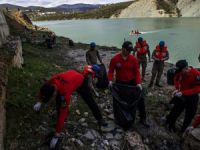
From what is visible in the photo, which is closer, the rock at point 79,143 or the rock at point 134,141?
the rock at point 79,143

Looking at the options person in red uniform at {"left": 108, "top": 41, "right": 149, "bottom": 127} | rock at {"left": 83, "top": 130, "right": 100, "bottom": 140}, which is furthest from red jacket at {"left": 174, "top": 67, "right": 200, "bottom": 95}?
rock at {"left": 83, "top": 130, "right": 100, "bottom": 140}

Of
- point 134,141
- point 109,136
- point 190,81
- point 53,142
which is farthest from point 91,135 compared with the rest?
point 190,81

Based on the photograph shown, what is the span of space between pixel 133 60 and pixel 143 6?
136 metres

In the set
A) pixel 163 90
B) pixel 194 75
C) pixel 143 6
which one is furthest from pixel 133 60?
pixel 143 6

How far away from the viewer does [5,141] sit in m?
5.75

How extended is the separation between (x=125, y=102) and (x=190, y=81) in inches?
60.1

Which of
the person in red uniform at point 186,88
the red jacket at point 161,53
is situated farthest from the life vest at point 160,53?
the person in red uniform at point 186,88

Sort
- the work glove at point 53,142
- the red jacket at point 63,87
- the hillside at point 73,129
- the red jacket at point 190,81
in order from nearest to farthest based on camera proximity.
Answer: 1. the red jacket at point 63,87
2. the work glove at point 53,142
3. the hillside at point 73,129
4. the red jacket at point 190,81

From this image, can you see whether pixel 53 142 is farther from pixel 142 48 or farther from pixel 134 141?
pixel 142 48

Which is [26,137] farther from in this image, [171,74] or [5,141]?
[171,74]

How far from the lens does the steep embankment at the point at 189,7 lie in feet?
351

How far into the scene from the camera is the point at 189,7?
11650cm

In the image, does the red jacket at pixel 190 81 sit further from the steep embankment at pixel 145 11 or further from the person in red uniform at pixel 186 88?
the steep embankment at pixel 145 11

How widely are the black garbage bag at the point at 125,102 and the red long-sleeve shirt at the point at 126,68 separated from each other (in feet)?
0.73
